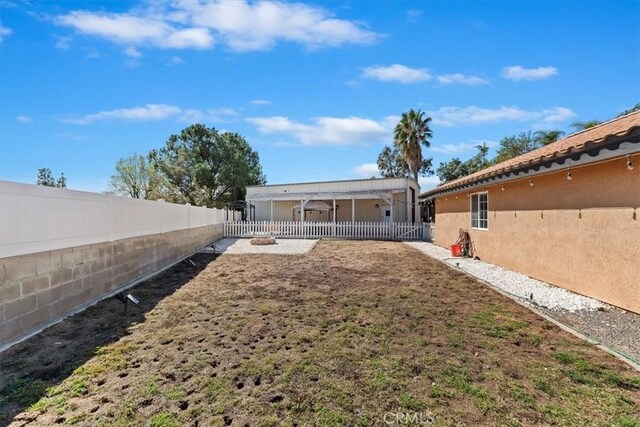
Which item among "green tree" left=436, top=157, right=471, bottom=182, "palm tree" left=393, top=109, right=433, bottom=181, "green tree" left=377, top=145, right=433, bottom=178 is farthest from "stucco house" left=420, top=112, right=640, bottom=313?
"green tree" left=377, top=145, right=433, bottom=178

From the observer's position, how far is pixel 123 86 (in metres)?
14.0

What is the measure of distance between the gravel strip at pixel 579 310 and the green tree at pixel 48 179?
52.6 m

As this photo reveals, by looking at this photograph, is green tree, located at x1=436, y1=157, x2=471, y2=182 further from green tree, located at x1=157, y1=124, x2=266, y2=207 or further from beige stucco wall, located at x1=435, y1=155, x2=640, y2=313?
beige stucco wall, located at x1=435, y1=155, x2=640, y2=313

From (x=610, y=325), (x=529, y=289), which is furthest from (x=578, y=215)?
(x=610, y=325)

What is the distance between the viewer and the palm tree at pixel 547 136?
28302 mm

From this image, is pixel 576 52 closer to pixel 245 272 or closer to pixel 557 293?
pixel 557 293

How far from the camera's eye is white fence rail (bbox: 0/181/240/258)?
13.5 ft

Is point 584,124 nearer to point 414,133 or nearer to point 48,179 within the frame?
point 414,133

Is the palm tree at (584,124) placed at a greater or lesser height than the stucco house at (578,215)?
greater

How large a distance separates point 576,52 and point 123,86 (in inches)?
678

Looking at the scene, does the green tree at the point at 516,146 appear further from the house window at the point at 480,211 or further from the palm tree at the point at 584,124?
the house window at the point at 480,211

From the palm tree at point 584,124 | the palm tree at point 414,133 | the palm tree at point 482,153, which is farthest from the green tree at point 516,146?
the palm tree at point 414,133

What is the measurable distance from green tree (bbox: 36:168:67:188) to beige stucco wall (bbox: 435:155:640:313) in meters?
52.4

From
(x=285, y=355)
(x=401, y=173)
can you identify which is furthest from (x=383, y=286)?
(x=401, y=173)
